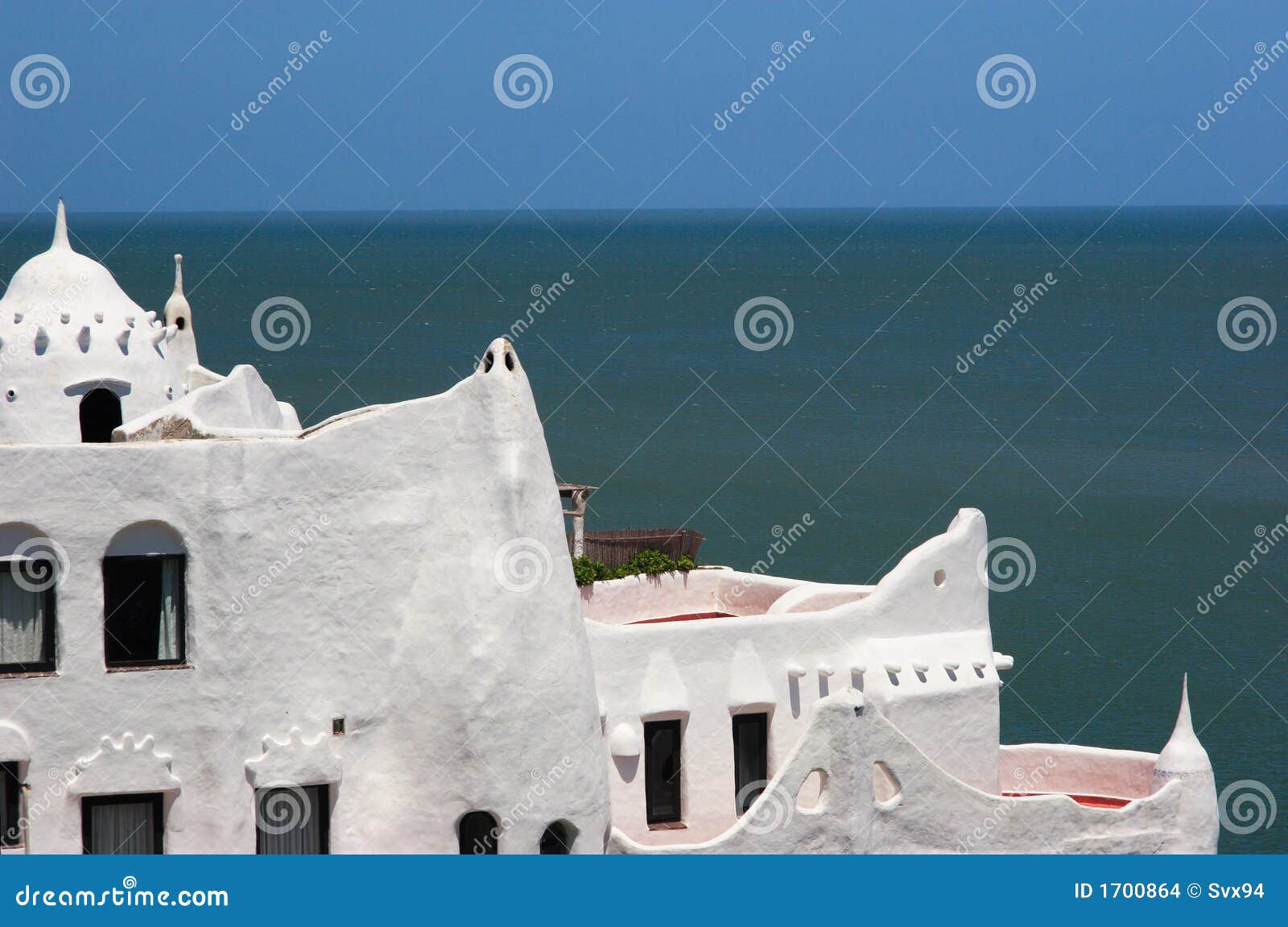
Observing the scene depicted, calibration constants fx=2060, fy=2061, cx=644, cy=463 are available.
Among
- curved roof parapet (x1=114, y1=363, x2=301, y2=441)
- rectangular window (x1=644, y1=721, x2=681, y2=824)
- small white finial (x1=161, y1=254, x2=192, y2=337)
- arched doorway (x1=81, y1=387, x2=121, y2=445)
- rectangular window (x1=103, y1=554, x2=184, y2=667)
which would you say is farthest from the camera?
small white finial (x1=161, y1=254, x2=192, y2=337)

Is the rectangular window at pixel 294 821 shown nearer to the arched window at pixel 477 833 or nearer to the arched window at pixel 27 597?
the arched window at pixel 477 833

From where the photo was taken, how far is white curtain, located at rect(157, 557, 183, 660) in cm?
2848

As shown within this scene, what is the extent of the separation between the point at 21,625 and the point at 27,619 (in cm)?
12

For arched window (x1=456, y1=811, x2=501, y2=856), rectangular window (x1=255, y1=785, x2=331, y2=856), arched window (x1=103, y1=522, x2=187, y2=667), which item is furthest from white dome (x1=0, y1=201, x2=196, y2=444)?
arched window (x1=456, y1=811, x2=501, y2=856)

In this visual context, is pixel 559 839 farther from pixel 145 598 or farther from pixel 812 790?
pixel 145 598

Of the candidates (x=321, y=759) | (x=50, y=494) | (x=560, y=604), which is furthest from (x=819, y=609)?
(x=50, y=494)

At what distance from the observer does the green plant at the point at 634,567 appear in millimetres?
36688

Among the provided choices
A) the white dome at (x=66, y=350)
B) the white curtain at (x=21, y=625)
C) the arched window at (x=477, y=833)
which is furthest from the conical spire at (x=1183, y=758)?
the white curtain at (x=21, y=625)

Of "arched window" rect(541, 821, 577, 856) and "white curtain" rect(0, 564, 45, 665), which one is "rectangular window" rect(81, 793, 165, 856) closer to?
"white curtain" rect(0, 564, 45, 665)

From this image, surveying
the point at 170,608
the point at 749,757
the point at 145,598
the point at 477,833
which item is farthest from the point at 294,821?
the point at 749,757

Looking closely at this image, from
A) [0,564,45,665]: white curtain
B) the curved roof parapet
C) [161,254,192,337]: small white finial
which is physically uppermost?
[161,254,192,337]: small white finial

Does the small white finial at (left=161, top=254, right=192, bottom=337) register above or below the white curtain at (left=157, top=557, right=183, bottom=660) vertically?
above

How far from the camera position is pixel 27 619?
28344 millimetres

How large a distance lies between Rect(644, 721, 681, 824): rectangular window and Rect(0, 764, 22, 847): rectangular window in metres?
9.92
